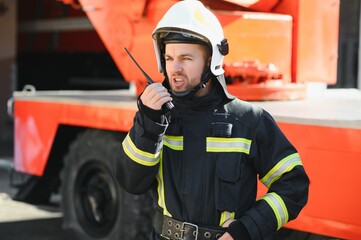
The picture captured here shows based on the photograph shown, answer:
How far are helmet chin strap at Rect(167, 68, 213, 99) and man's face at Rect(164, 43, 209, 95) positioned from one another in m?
0.01

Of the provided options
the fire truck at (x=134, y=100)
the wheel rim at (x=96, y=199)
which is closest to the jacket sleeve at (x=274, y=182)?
the fire truck at (x=134, y=100)

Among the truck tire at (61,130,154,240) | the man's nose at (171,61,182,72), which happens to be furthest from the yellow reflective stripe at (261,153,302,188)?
the truck tire at (61,130,154,240)

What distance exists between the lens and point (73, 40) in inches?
536

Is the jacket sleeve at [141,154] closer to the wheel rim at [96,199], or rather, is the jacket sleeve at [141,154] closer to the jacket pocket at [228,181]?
the jacket pocket at [228,181]

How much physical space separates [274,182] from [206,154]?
0.27m

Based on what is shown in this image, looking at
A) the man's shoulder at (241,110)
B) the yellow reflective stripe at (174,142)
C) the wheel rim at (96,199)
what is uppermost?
the man's shoulder at (241,110)

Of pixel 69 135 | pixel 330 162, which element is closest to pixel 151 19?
pixel 69 135

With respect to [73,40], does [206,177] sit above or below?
below

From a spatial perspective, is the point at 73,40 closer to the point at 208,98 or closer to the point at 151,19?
the point at 151,19

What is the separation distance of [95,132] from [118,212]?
0.69 m

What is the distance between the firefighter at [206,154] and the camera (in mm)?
2469

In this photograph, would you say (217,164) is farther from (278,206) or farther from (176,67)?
(176,67)

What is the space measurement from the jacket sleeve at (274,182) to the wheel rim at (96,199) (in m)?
2.78

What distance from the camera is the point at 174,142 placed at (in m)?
2.58
